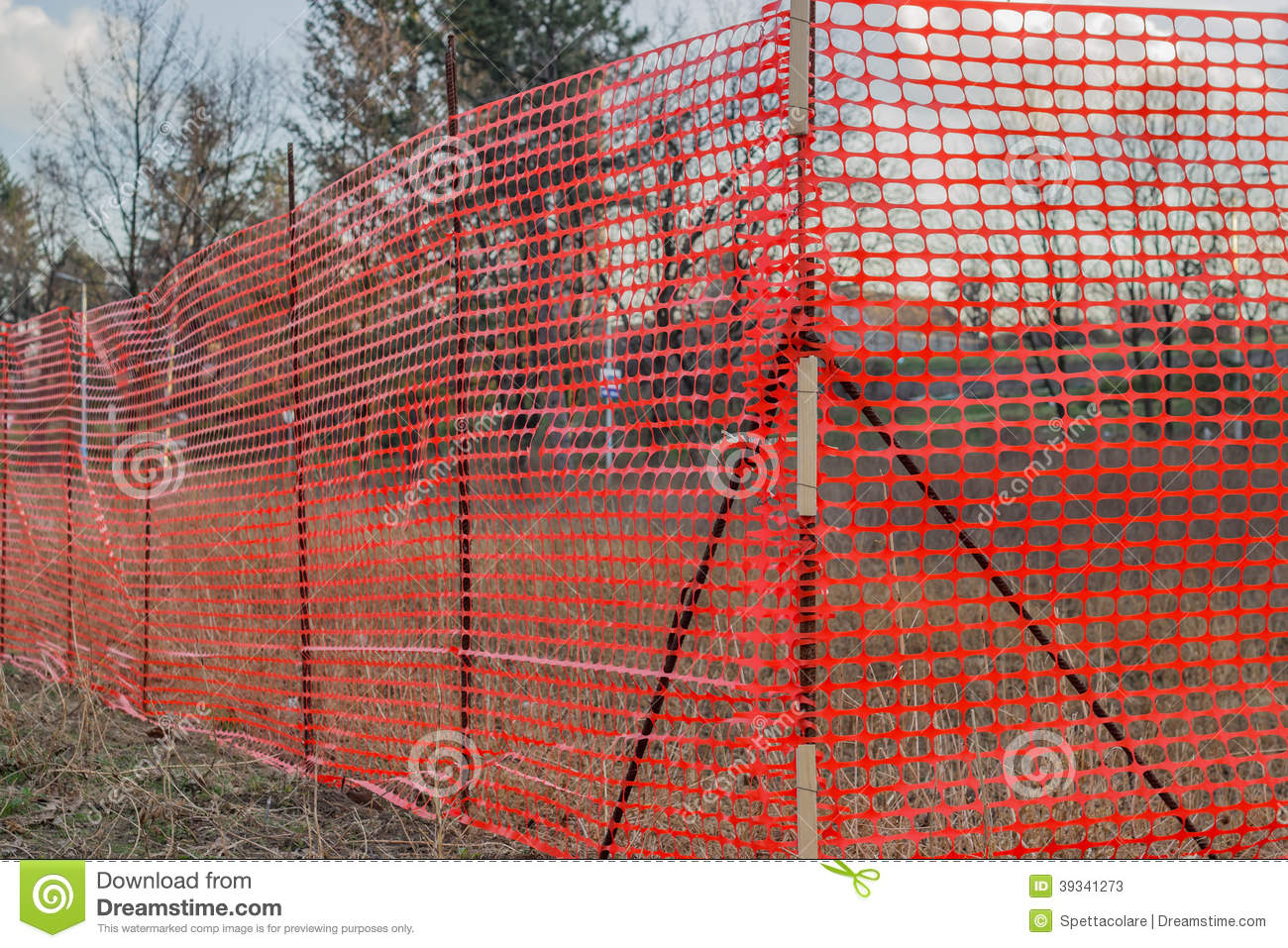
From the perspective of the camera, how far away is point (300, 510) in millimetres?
5375

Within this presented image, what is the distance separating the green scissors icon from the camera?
283 centimetres

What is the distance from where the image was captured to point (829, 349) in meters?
3.08

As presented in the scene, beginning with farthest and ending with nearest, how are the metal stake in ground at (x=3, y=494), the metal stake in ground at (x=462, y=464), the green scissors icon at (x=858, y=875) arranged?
1. the metal stake in ground at (x=3, y=494)
2. the metal stake in ground at (x=462, y=464)
3. the green scissors icon at (x=858, y=875)

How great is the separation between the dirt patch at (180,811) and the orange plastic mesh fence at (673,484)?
21 cm

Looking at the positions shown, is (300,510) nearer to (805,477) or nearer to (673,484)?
(673,484)

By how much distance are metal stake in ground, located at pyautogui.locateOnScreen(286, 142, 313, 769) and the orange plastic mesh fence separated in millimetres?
34

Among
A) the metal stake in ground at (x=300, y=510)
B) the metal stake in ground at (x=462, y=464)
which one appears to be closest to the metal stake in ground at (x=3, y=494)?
the metal stake in ground at (x=300, y=510)

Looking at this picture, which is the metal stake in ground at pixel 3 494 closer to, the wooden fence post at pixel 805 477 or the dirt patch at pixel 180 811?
the dirt patch at pixel 180 811

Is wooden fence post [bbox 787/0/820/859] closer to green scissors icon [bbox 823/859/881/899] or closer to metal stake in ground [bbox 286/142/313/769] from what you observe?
green scissors icon [bbox 823/859/881/899]

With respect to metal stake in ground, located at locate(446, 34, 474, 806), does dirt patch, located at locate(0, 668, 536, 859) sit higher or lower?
lower

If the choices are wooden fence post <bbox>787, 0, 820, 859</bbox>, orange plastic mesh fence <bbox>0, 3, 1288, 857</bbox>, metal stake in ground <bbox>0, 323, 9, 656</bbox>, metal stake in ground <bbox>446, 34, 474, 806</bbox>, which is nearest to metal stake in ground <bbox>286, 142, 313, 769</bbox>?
orange plastic mesh fence <bbox>0, 3, 1288, 857</bbox>

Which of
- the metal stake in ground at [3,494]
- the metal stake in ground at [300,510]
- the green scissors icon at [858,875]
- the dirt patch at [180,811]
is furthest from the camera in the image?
the metal stake in ground at [3,494]

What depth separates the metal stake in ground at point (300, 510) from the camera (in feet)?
17.3

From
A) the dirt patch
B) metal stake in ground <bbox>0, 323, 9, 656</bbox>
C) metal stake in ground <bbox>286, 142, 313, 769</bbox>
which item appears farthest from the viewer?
metal stake in ground <bbox>0, 323, 9, 656</bbox>
